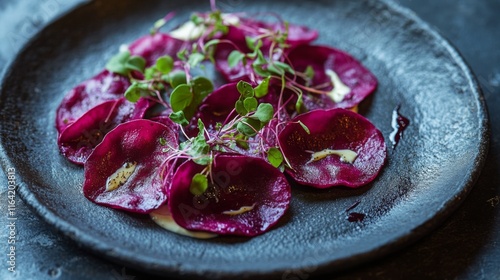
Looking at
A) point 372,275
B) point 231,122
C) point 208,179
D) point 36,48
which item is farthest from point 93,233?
point 36,48

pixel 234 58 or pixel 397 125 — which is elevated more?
pixel 234 58

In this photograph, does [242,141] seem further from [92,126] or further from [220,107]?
[92,126]

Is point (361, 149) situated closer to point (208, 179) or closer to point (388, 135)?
point (388, 135)

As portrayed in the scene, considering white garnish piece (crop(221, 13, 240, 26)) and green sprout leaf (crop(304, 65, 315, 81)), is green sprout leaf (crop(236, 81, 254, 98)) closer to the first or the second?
green sprout leaf (crop(304, 65, 315, 81))

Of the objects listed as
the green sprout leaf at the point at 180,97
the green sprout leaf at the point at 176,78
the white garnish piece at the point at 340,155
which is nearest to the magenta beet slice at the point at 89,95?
the green sprout leaf at the point at 176,78

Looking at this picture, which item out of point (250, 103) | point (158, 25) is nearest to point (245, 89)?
point (250, 103)

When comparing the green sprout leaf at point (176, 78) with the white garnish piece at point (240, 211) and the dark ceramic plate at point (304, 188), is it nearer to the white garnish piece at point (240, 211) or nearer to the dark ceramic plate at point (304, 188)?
the dark ceramic plate at point (304, 188)
